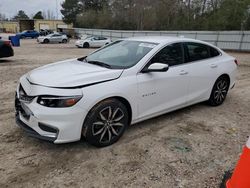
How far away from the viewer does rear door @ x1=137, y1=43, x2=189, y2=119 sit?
12.0ft

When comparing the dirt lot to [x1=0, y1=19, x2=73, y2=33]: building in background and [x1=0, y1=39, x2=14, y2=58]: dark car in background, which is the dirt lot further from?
[x1=0, y1=19, x2=73, y2=33]: building in background

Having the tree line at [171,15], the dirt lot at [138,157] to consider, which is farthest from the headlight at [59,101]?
the tree line at [171,15]

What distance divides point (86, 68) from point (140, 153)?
142cm

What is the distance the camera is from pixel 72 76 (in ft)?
10.6

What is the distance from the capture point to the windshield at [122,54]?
12.3 ft

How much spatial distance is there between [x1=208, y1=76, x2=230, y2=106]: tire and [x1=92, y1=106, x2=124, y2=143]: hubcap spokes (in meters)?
2.48

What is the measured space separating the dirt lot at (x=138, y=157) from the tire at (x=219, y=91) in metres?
0.72

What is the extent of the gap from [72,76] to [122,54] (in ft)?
3.77

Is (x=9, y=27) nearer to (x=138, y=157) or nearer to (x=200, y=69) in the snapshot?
(x=200, y=69)

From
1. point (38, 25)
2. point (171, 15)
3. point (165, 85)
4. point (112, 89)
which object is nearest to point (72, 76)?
point (112, 89)

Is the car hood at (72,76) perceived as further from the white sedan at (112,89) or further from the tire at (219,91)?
the tire at (219,91)

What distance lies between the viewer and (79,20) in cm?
5525

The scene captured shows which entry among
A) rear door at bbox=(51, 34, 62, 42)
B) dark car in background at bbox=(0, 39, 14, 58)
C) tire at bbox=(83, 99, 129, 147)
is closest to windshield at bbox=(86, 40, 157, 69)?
tire at bbox=(83, 99, 129, 147)

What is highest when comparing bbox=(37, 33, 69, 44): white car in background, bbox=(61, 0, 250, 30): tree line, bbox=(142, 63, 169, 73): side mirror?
bbox=(61, 0, 250, 30): tree line
